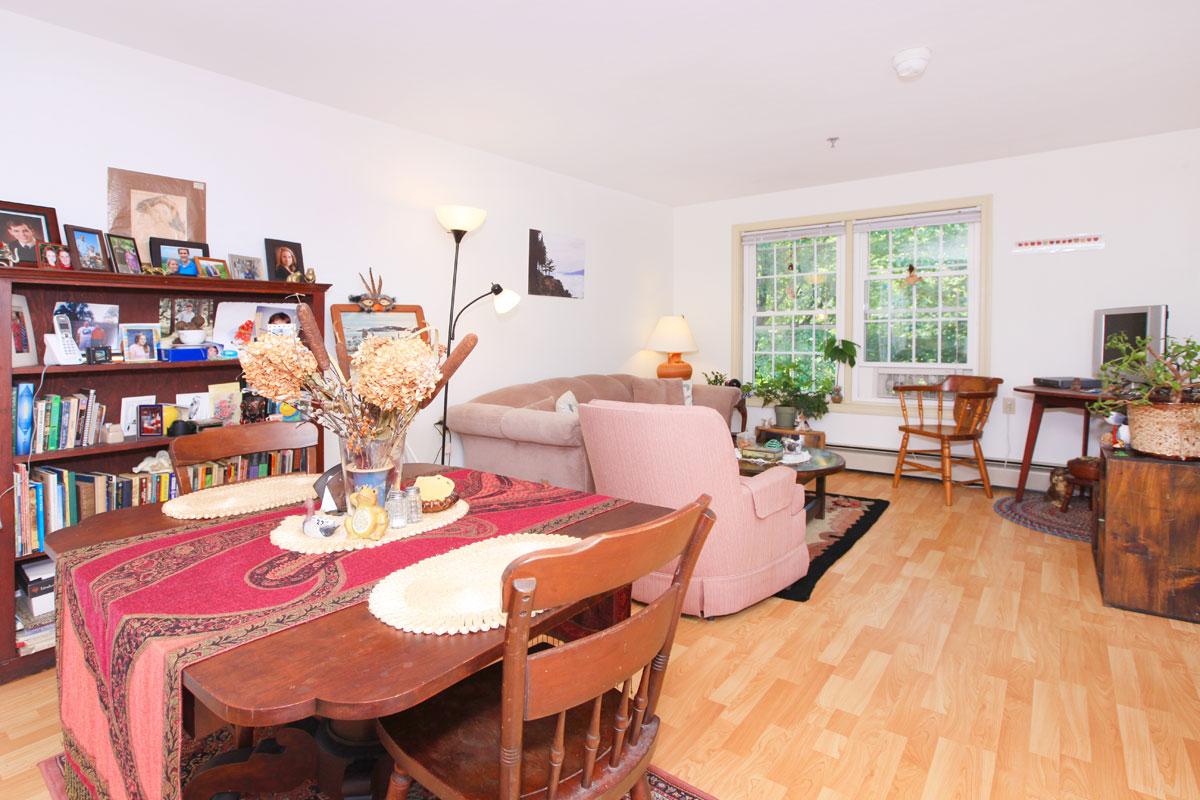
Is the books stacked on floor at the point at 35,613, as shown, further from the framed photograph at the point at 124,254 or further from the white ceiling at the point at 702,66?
the white ceiling at the point at 702,66

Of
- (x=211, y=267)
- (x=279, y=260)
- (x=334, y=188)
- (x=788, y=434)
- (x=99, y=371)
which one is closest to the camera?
(x=99, y=371)

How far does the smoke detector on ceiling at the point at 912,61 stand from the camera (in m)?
2.90

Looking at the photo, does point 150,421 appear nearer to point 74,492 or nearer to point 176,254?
point 74,492

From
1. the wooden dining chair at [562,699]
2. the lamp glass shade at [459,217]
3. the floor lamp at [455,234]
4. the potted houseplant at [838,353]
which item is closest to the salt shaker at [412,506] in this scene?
the wooden dining chair at [562,699]

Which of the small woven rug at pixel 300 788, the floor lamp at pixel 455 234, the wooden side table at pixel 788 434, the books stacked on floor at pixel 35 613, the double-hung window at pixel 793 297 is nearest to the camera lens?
the small woven rug at pixel 300 788

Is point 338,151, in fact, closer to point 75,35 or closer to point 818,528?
point 75,35

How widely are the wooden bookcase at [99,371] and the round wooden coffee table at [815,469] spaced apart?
7.63 ft

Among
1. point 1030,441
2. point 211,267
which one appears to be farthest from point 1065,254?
point 211,267

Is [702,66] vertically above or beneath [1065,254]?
above

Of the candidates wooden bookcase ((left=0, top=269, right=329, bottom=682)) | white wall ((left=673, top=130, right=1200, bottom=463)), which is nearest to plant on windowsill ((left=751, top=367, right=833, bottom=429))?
white wall ((left=673, top=130, right=1200, bottom=463))

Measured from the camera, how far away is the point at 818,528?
3.99 meters

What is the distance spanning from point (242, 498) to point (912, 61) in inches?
127

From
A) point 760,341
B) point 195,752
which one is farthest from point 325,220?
point 760,341

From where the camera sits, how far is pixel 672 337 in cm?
588
